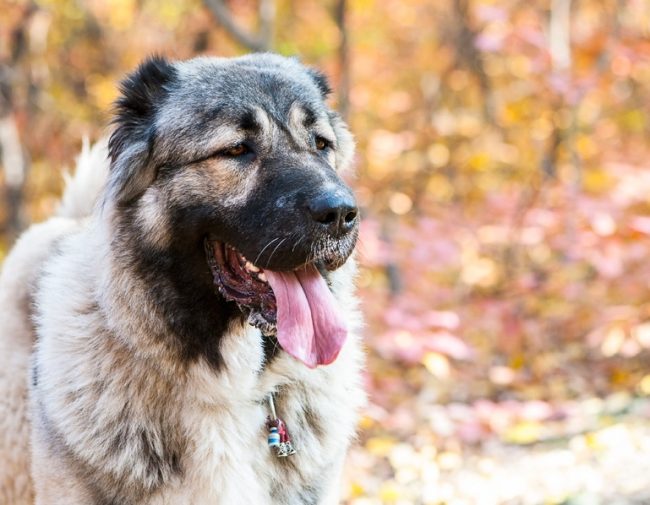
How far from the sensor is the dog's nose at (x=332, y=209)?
103 inches

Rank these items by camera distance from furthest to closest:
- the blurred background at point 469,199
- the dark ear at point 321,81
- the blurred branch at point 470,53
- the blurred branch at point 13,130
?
the blurred branch at point 470,53 → the blurred branch at point 13,130 → the blurred background at point 469,199 → the dark ear at point 321,81

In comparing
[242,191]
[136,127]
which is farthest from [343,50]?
[242,191]

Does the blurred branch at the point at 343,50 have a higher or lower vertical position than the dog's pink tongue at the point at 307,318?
higher

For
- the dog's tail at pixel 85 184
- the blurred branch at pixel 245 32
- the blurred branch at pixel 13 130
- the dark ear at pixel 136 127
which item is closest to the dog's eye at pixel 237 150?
the dark ear at pixel 136 127

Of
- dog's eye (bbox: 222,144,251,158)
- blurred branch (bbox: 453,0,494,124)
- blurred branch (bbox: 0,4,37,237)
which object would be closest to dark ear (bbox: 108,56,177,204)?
dog's eye (bbox: 222,144,251,158)

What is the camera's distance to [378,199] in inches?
339

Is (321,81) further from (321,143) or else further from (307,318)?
(307,318)

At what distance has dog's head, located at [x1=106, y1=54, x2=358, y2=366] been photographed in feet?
8.83

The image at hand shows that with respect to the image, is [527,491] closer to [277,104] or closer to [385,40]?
[277,104]

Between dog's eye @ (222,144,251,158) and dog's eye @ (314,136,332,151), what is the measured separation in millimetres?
321

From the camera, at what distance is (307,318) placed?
279cm

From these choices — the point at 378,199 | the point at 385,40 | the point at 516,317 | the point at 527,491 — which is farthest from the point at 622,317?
the point at 385,40

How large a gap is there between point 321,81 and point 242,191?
871 millimetres

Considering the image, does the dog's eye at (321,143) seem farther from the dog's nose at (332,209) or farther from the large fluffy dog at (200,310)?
the dog's nose at (332,209)
